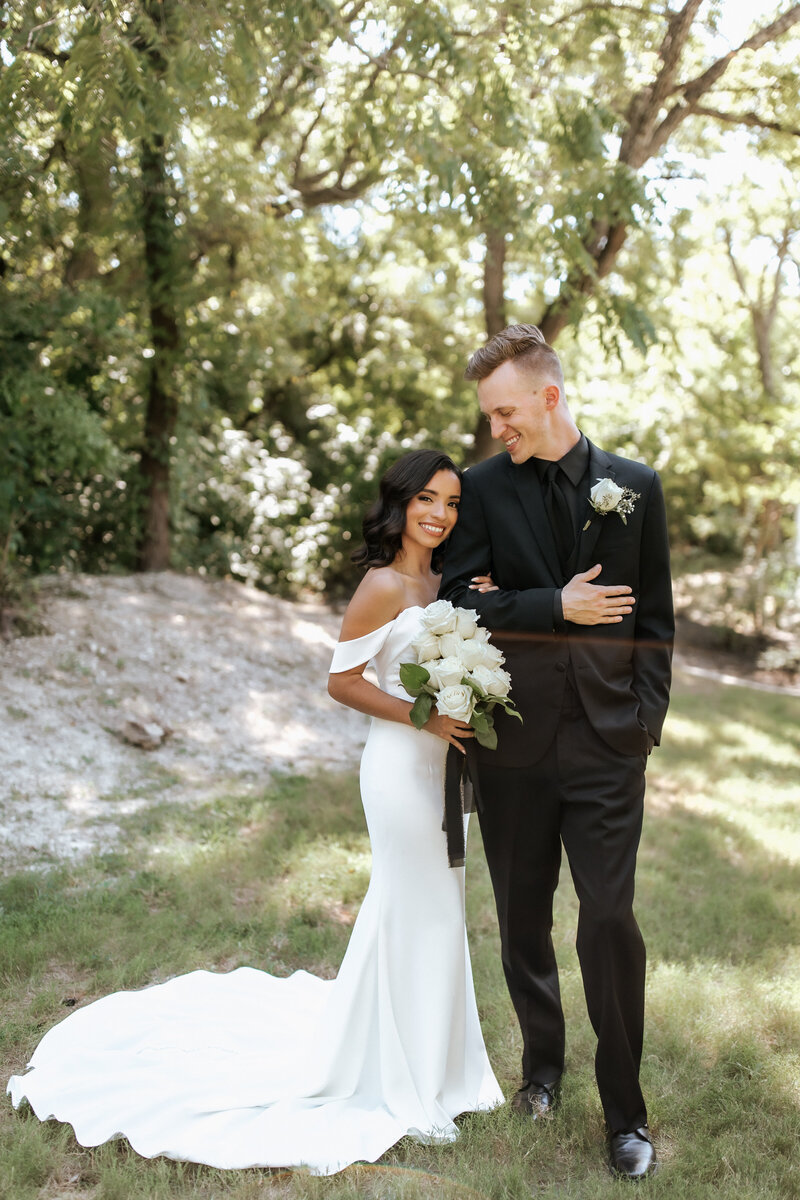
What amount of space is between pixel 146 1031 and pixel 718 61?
8087 millimetres

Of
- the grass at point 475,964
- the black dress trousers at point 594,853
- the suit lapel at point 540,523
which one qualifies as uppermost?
the suit lapel at point 540,523

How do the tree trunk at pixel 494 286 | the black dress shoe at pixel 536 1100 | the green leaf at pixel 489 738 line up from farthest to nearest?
1. the tree trunk at pixel 494 286
2. the black dress shoe at pixel 536 1100
3. the green leaf at pixel 489 738

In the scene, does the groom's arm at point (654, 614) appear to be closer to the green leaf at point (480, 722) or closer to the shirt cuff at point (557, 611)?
the shirt cuff at point (557, 611)

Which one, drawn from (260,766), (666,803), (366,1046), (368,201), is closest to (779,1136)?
(366,1046)

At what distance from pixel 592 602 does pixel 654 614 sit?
1.04 ft

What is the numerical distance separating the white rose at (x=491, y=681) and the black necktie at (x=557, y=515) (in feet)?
1.43

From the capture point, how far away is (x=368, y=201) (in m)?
11.1

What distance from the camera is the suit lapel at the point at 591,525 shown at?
3000 millimetres

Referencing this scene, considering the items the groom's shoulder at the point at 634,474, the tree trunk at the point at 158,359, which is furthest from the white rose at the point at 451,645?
the tree trunk at the point at 158,359

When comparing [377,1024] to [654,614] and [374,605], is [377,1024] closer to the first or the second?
[374,605]

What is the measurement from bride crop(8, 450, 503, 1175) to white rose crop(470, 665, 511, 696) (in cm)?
20

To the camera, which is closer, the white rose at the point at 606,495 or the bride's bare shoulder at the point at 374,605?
the white rose at the point at 606,495

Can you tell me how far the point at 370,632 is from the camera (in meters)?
3.36

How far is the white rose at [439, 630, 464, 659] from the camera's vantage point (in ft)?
9.78
